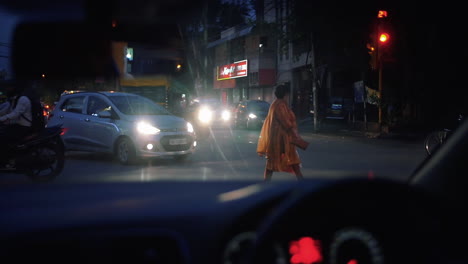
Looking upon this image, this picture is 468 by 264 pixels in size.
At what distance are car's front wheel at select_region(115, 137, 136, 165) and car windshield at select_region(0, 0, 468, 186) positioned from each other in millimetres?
24

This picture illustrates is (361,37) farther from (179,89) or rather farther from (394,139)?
(179,89)

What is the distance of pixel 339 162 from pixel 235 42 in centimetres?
4770

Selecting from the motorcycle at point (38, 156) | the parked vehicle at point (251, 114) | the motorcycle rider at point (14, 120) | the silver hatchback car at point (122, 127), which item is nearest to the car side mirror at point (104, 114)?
the silver hatchback car at point (122, 127)

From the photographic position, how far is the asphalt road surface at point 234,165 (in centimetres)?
1096

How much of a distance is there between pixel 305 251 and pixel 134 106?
12.7 metres

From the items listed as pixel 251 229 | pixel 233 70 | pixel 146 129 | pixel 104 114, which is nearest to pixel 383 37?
pixel 146 129

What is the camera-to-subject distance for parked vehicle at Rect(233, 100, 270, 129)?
30.6 meters

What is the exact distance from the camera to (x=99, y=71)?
4.97m

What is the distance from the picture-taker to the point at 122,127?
13.2 meters

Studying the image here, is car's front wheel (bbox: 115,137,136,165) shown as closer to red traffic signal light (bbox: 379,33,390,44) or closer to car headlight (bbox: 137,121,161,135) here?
car headlight (bbox: 137,121,161,135)

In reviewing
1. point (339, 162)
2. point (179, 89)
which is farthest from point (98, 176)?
point (179, 89)

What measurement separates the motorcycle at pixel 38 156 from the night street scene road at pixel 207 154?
0.09 ft

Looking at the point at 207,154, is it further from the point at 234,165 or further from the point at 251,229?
the point at 251,229

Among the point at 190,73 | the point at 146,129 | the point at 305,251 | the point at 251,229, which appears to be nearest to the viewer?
the point at 305,251
